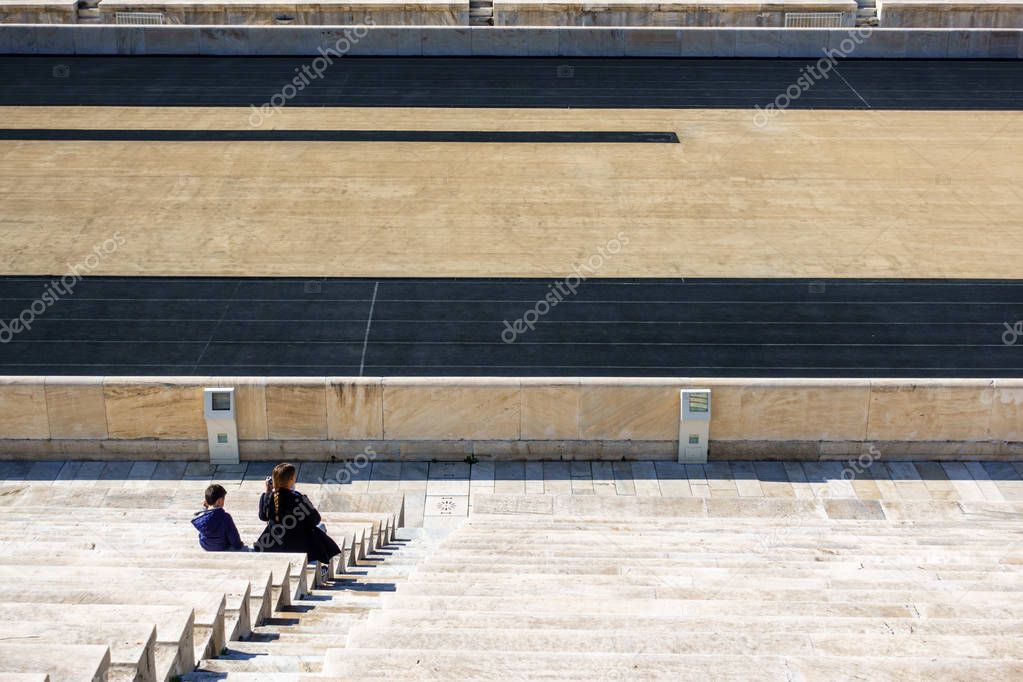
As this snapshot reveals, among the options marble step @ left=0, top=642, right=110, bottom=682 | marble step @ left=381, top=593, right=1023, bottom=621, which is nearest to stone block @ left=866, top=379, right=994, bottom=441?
marble step @ left=381, top=593, right=1023, bottom=621

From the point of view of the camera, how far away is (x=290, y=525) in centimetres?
986

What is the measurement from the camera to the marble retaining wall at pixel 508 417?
43.9ft

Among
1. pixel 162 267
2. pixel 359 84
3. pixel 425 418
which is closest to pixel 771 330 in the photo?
pixel 425 418

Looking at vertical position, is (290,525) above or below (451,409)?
above

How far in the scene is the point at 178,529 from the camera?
11.1 meters

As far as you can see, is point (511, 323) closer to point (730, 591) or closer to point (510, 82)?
point (730, 591)

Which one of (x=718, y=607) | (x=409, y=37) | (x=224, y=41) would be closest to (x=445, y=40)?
(x=409, y=37)

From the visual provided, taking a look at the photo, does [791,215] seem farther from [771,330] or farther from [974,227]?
[771,330]

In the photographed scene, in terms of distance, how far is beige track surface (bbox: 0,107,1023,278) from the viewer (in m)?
17.7

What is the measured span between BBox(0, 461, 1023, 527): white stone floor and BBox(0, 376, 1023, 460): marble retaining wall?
14cm

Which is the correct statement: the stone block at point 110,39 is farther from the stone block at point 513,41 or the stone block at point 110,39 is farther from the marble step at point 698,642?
the marble step at point 698,642

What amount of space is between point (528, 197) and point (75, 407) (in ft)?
28.2

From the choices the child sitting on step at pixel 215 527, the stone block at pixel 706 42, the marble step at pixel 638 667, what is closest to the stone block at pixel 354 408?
the child sitting on step at pixel 215 527

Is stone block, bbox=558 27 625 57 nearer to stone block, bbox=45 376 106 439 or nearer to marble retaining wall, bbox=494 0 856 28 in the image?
marble retaining wall, bbox=494 0 856 28
